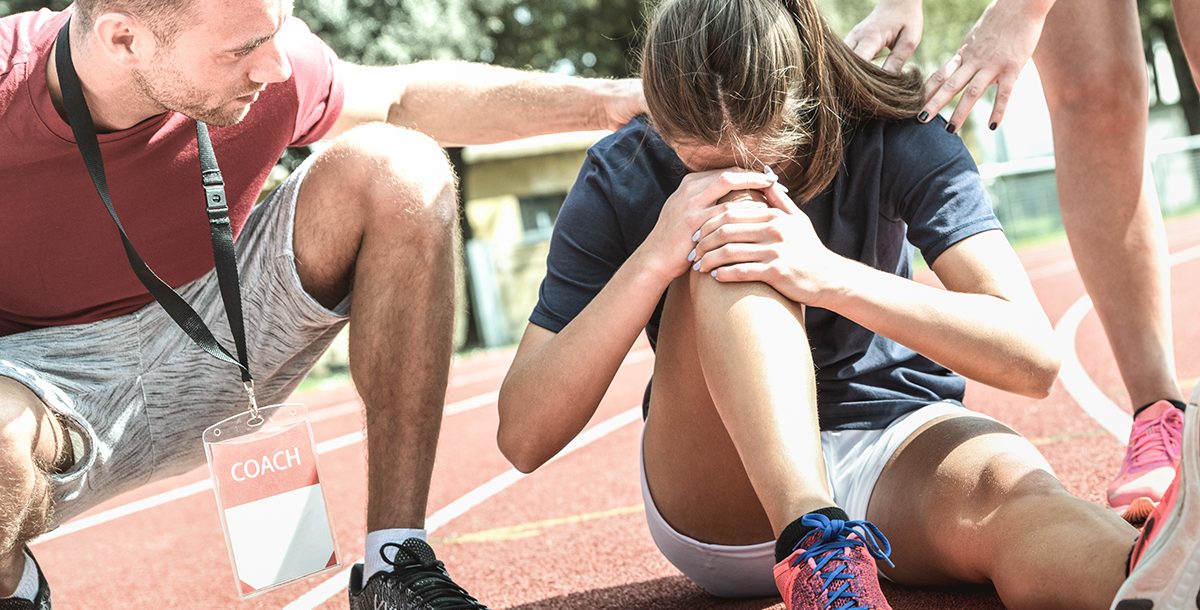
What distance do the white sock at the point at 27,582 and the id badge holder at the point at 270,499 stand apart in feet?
1.86

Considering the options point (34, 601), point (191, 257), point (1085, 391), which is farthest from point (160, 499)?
point (1085, 391)

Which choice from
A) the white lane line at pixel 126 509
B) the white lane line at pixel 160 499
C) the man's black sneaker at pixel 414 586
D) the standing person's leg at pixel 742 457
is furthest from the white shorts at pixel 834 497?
the white lane line at pixel 126 509

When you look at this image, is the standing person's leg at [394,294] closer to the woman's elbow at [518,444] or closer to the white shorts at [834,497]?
the woman's elbow at [518,444]

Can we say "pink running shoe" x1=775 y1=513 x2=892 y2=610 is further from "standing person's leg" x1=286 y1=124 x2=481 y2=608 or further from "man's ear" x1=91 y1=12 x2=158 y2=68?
"man's ear" x1=91 y1=12 x2=158 y2=68

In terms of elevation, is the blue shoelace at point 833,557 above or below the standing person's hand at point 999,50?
below

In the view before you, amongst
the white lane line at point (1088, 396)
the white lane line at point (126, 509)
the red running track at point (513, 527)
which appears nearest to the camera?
the red running track at point (513, 527)

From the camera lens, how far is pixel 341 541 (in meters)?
4.49

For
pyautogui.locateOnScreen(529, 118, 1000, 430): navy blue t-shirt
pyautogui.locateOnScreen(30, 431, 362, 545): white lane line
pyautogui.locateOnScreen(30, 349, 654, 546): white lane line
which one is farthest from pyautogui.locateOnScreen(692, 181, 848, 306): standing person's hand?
pyautogui.locateOnScreen(30, 431, 362, 545): white lane line

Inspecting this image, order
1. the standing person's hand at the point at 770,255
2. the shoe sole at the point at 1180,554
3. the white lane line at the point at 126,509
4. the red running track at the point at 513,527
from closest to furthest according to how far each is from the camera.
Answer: the shoe sole at the point at 1180,554, the standing person's hand at the point at 770,255, the red running track at the point at 513,527, the white lane line at the point at 126,509

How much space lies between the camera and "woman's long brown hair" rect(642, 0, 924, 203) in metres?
2.16

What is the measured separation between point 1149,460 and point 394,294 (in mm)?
1721

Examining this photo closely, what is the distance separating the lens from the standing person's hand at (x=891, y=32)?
262 centimetres

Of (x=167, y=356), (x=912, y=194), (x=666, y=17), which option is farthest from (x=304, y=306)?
(x=912, y=194)

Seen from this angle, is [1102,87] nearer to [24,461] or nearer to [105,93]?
[105,93]
